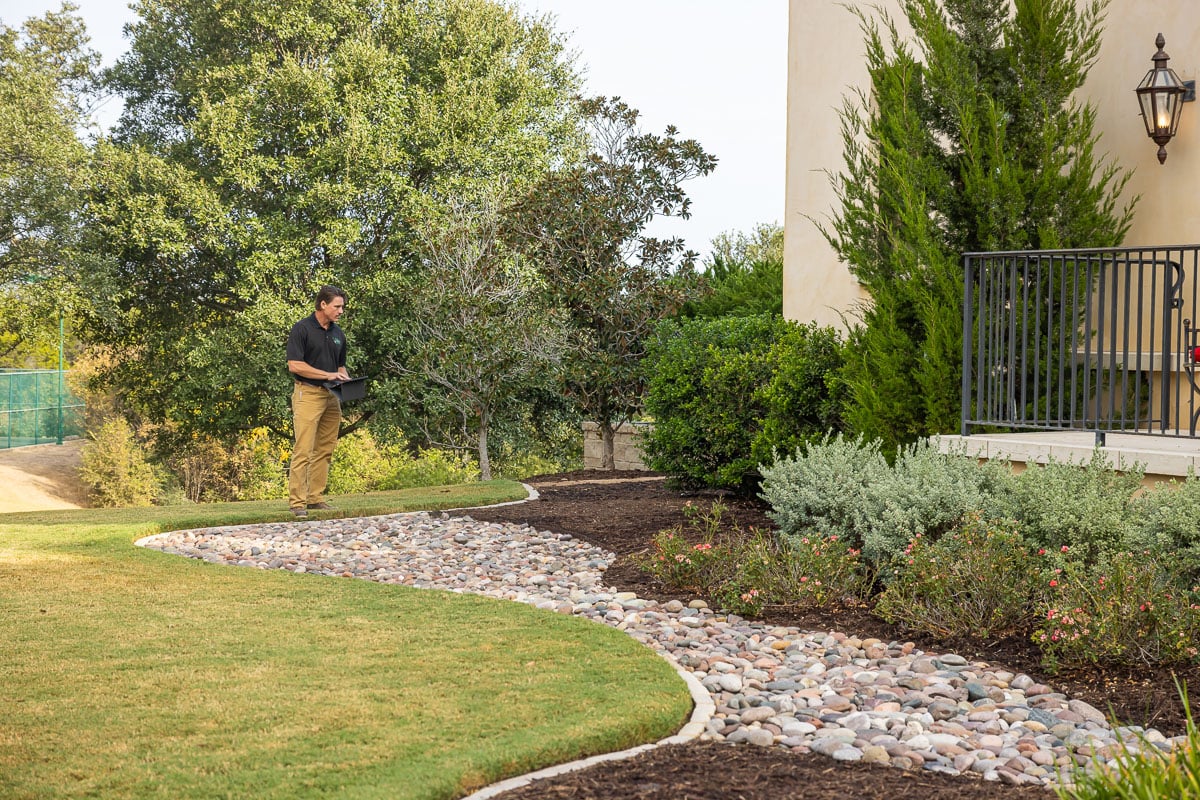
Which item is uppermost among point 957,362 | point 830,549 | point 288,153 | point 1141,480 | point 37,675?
point 288,153

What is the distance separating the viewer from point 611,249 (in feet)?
50.4

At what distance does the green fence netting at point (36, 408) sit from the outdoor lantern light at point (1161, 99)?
91.9 ft

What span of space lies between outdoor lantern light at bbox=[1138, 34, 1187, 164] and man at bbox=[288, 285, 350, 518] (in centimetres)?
667

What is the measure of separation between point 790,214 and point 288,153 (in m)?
14.2

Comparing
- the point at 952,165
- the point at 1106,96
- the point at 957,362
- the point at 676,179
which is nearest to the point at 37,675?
the point at 957,362

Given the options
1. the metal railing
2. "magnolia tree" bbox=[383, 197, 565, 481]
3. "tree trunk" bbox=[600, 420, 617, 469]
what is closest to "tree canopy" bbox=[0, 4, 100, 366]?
"magnolia tree" bbox=[383, 197, 565, 481]

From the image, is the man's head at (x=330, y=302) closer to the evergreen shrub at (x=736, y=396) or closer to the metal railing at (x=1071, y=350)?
the evergreen shrub at (x=736, y=396)

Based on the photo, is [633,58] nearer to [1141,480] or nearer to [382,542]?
[382,542]

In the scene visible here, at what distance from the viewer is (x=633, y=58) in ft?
69.3

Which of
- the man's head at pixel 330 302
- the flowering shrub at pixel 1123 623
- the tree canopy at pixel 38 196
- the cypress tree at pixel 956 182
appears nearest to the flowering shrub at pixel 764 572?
the flowering shrub at pixel 1123 623

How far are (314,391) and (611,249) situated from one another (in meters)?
6.33

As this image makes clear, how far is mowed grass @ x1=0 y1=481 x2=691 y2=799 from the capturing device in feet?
11.8

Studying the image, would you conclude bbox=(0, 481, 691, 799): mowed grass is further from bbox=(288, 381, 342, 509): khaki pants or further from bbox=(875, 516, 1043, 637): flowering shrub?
bbox=(288, 381, 342, 509): khaki pants

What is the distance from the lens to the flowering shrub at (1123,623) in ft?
15.9
